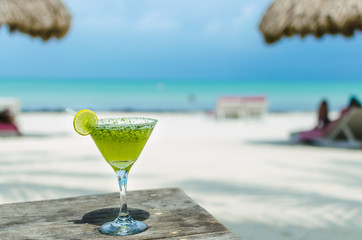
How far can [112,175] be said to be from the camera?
482 centimetres

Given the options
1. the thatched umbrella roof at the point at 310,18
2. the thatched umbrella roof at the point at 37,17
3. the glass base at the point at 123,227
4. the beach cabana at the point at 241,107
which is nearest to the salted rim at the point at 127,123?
the glass base at the point at 123,227

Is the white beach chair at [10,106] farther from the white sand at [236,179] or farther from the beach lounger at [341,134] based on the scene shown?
the beach lounger at [341,134]

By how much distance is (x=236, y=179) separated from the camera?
4.57 meters

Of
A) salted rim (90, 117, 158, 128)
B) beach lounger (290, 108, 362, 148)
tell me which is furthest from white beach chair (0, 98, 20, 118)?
salted rim (90, 117, 158, 128)

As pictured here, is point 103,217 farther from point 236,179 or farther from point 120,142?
point 236,179

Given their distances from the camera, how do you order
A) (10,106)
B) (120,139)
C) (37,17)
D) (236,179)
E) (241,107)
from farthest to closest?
(241,107)
(10,106)
(37,17)
(236,179)
(120,139)

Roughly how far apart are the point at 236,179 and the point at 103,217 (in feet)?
10.9

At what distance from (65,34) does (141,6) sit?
140m

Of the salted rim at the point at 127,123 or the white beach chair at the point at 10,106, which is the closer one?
the salted rim at the point at 127,123

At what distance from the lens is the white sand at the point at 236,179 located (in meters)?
3.13

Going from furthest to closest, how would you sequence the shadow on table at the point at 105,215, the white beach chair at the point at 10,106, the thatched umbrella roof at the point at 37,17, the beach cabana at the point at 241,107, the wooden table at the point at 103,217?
1. the beach cabana at the point at 241,107
2. the white beach chair at the point at 10,106
3. the thatched umbrella roof at the point at 37,17
4. the shadow on table at the point at 105,215
5. the wooden table at the point at 103,217

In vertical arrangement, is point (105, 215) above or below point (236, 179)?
above

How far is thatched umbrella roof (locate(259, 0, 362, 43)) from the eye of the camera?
6266mm

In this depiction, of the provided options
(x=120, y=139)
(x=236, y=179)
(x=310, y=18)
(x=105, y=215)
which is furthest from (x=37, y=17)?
(x=120, y=139)
